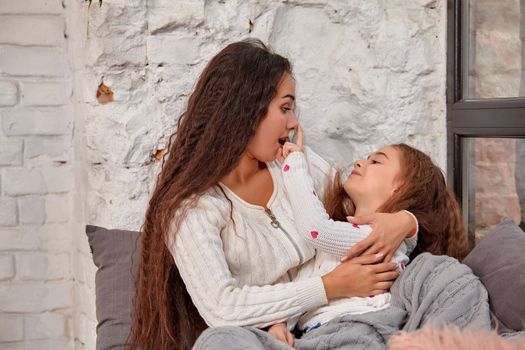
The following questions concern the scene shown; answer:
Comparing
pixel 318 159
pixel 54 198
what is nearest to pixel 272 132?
pixel 318 159

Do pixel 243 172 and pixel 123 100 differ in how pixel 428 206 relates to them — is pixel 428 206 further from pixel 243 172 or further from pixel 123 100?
pixel 123 100

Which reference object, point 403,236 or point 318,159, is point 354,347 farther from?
point 318,159

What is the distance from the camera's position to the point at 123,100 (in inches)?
107

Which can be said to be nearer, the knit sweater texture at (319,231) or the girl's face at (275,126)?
the knit sweater texture at (319,231)

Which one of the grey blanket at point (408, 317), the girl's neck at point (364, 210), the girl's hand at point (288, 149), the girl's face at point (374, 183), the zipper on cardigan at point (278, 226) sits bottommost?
the grey blanket at point (408, 317)

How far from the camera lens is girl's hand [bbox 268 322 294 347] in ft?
7.03

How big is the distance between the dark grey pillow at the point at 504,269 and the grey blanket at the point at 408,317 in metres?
0.04

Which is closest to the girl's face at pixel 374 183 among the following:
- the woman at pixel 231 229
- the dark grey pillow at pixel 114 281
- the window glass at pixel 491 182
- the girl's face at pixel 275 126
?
the woman at pixel 231 229

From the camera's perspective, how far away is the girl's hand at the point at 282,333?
2143 millimetres

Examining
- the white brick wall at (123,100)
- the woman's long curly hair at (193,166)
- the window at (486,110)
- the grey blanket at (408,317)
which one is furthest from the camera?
the white brick wall at (123,100)

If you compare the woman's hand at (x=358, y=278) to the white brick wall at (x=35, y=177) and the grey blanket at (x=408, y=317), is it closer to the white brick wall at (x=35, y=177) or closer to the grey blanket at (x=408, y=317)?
the grey blanket at (x=408, y=317)

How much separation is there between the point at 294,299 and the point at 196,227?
315 mm

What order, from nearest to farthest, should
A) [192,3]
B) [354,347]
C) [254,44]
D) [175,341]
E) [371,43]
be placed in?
[354,347] < [175,341] < [254,44] < [192,3] < [371,43]

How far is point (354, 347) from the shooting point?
6.70 feet
